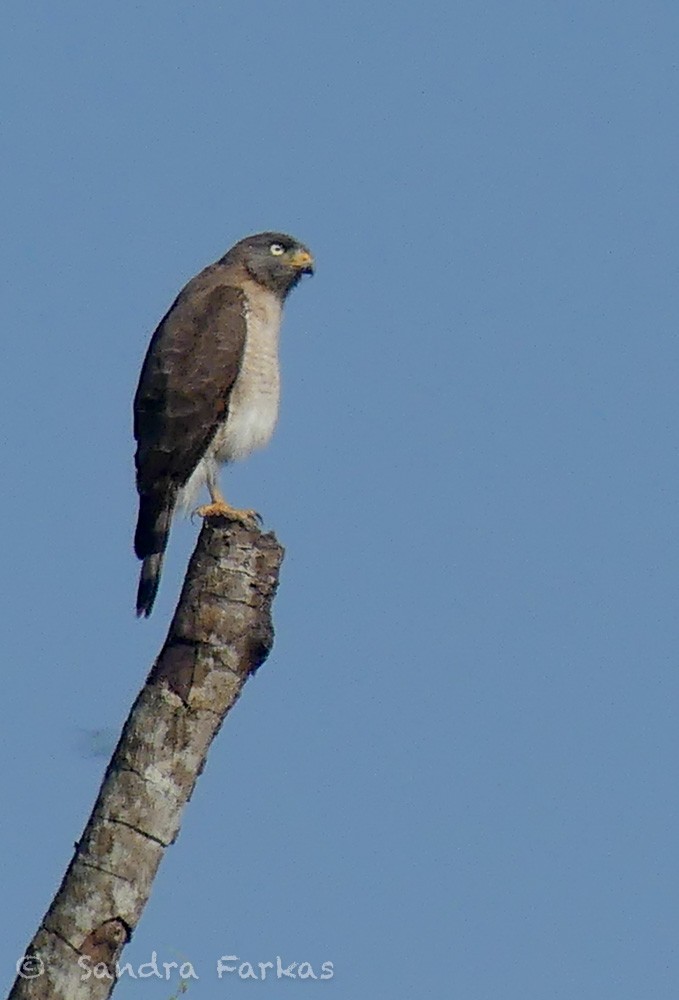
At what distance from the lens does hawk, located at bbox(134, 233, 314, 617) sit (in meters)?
9.19

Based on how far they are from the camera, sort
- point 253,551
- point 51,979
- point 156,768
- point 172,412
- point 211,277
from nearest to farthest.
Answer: point 51,979 < point 156,768 < point 253,551 < point 172,412 < point 211,277

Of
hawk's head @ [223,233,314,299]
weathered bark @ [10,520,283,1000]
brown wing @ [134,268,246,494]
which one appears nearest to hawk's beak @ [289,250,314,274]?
hawk's head @ [223,233,314,299]

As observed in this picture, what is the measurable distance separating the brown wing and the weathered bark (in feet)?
10.6

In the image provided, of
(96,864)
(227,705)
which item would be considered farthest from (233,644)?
(96,864)

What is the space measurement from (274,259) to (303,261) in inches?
7.8

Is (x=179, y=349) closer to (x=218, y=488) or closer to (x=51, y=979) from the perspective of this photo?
(x=218, y=488)

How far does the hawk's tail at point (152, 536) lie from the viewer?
29.2 ft

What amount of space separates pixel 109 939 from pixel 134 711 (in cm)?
71

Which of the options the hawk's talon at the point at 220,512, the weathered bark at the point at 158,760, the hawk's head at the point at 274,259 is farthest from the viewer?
the hawk's head at the point at 274,259

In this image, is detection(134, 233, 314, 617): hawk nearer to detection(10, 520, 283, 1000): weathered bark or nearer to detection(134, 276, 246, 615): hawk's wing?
detection(134, 276, 246, 615): hawk's wing

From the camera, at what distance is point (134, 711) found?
18.3ft

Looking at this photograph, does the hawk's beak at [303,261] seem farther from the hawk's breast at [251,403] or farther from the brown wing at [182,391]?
the brown wing at [182,391]

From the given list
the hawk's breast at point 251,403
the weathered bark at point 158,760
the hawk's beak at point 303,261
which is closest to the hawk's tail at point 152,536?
the hawk's breast at point 251,403

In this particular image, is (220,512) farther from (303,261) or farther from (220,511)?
(303,261)
